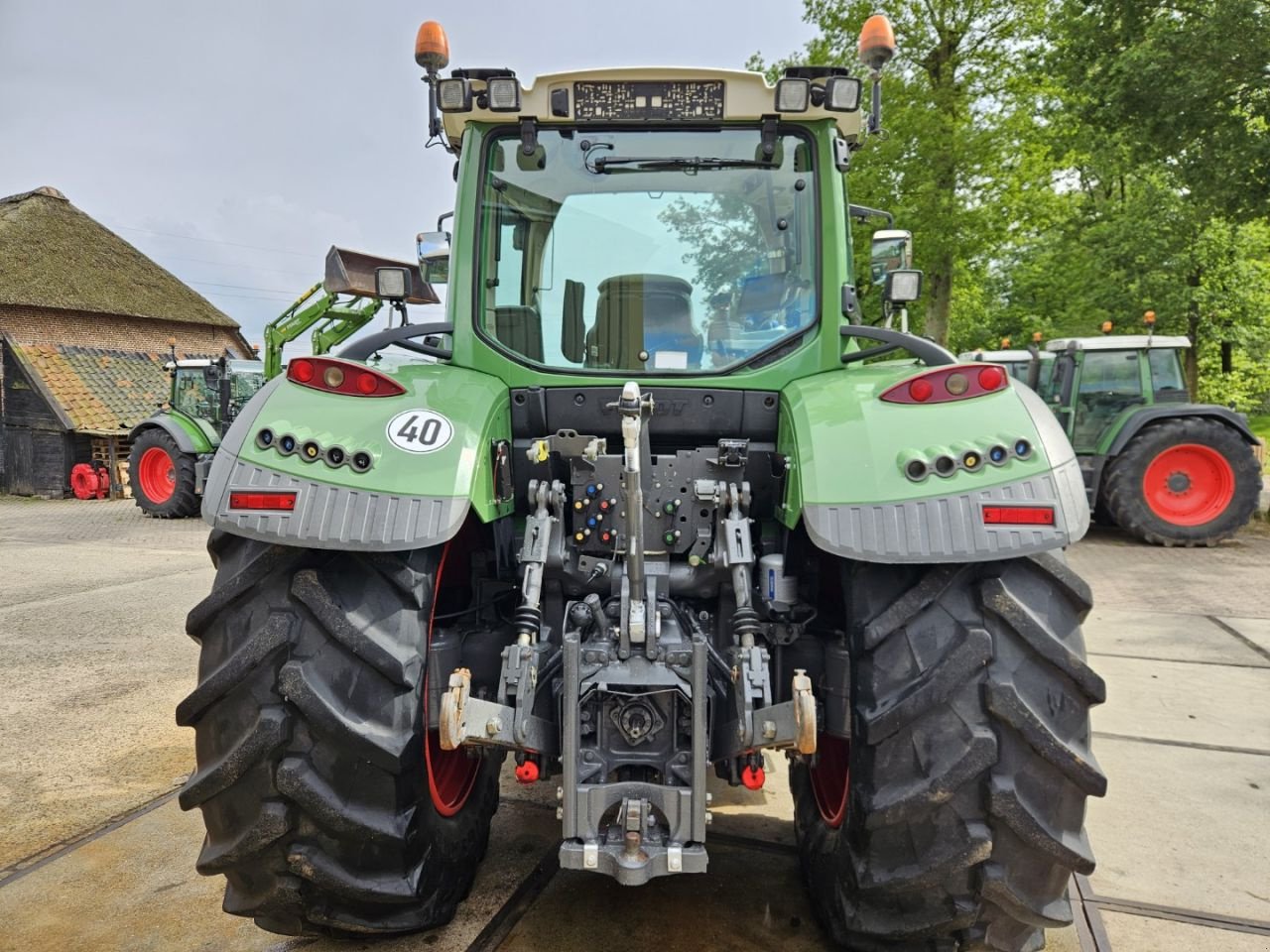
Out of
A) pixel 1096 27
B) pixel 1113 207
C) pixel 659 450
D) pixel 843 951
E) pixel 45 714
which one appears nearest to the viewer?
pixel 843 951

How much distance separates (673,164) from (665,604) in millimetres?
1467

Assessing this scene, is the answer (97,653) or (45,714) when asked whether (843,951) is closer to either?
(45,714)

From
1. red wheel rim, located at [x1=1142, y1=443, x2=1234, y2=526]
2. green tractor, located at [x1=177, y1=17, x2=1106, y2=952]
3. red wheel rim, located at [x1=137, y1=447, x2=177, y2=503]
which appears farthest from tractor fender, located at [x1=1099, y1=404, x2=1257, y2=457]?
red wheel rim, located at [x1=137, y1=447, x2=177, y2=503]

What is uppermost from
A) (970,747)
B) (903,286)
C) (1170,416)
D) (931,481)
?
(903,286)

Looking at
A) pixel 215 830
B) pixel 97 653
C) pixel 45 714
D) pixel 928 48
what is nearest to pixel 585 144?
pixel 215 830

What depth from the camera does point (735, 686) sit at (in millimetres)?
2131

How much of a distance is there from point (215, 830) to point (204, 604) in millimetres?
558

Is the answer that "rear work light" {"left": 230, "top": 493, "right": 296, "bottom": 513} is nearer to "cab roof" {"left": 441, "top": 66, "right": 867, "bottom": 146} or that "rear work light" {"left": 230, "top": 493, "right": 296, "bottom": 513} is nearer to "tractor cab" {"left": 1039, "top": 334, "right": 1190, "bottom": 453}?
"cab roof" {"left": 441, "top": 66, "right": 867, "bottom": 146}

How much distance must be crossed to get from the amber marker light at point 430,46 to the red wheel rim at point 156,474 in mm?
12457

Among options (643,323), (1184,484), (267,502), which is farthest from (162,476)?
(1184,484)

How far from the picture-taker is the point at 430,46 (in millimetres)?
2822

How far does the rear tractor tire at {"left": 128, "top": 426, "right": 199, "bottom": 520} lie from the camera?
43.0ft

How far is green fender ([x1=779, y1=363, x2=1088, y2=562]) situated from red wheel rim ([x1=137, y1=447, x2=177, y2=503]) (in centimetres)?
1361

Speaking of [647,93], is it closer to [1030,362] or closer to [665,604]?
[665,604]
